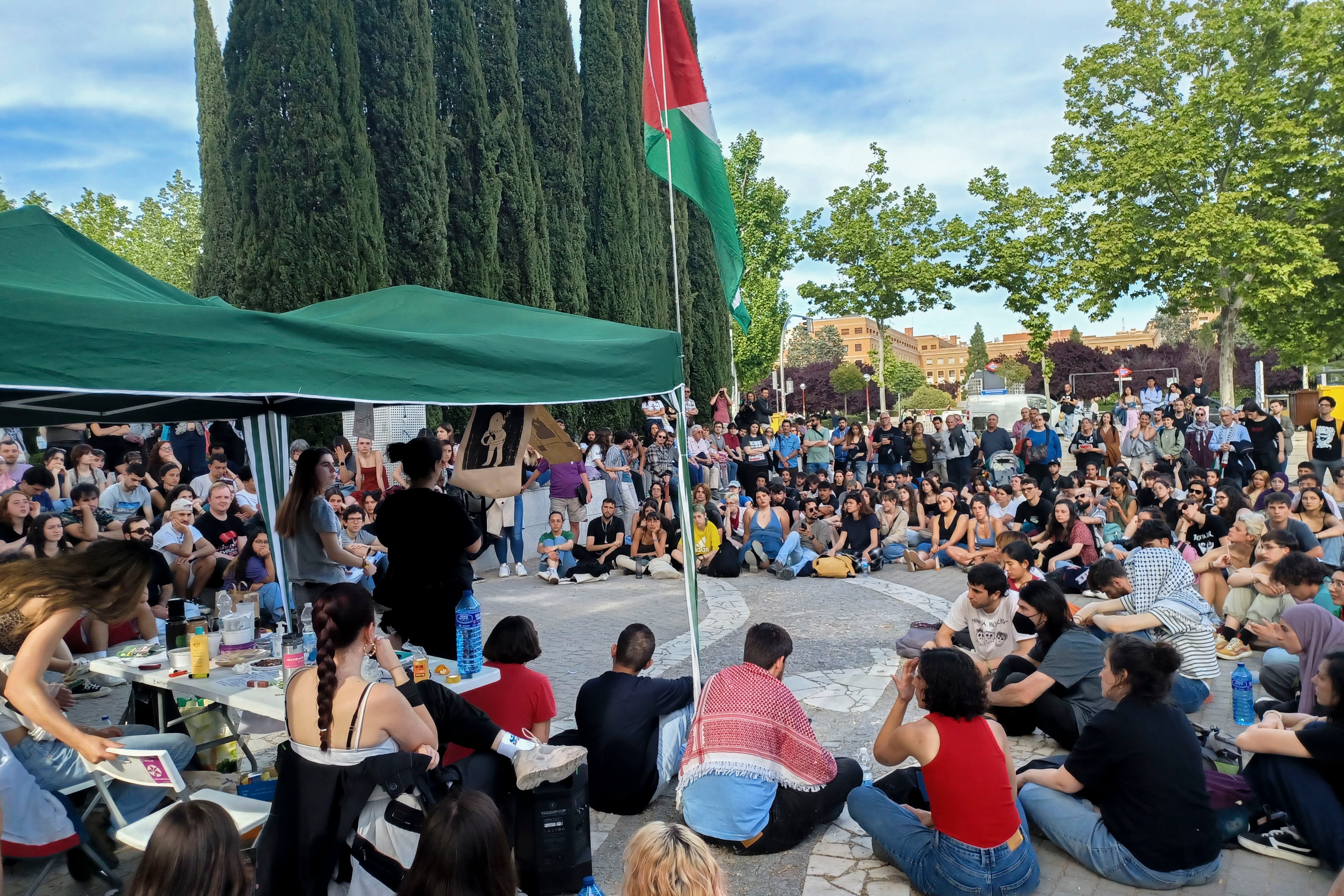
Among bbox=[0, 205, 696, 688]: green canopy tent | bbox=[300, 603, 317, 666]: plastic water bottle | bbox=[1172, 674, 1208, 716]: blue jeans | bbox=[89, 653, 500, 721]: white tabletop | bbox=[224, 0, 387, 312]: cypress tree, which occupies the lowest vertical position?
bbox=[1172, 674, 1208, 716]: blue jeans

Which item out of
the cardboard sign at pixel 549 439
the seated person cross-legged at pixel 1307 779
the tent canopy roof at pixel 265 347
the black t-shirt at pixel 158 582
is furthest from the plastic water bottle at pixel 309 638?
the seated person cross-legged at pixel 1307 779

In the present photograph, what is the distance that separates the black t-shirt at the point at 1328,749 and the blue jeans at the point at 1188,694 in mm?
1688

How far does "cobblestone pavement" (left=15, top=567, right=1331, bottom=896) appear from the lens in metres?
3.92

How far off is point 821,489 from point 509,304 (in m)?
9.05

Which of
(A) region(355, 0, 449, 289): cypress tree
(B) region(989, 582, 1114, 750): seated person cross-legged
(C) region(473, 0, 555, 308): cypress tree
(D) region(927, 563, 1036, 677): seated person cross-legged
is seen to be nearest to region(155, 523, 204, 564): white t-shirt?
(D) region(927, 563, 1036, 677): seated person cross-legged

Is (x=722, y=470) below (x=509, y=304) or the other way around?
below

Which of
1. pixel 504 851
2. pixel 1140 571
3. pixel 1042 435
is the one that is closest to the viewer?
pixel 504 851

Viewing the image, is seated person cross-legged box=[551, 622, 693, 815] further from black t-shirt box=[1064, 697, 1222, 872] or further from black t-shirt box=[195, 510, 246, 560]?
black t-shirt box=[195, 510, 246, 560]

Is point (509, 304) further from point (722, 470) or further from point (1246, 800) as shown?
point (722, 470)

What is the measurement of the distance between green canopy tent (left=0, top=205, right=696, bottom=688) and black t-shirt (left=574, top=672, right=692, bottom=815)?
824 mm

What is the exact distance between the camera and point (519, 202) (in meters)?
18.6

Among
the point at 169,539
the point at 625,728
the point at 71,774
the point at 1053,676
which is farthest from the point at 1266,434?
the point at 71,774

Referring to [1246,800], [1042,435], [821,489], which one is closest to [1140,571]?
[1246,800]

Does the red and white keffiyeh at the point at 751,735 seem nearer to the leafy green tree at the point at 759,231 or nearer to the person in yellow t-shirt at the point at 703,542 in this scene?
the person in yellow t-shirt at the point at 703,542
